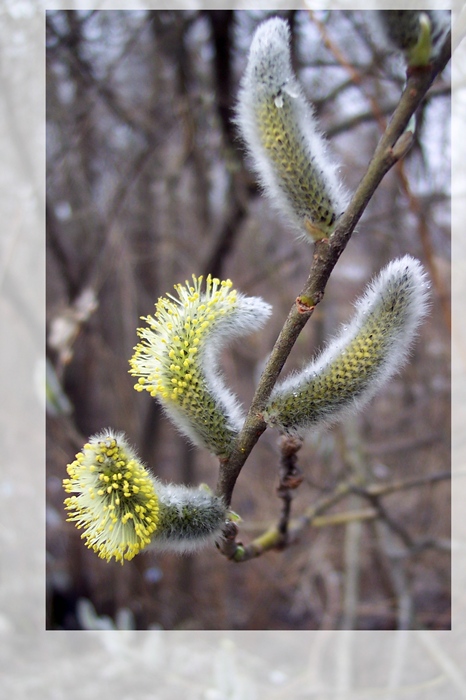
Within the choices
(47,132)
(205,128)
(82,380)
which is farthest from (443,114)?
(82,380)

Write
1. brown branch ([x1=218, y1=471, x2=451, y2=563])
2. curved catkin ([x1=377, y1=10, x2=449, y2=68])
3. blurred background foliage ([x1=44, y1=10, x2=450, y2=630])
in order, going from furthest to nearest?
blurred background foliage ([x1=44, y1=10, x2=450, y2=630]) → brown branch ([x1=218, y1=471, x2=451, y2=563]) → curved catkin ([x1=377, y1=10, x2=449, y2=68])

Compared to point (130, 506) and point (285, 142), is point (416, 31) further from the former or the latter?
point (130, 506)

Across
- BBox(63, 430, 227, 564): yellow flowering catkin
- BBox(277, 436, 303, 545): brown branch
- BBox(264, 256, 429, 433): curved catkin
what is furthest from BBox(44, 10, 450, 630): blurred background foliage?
BBox(264, 256, 429, 433): curved catkin

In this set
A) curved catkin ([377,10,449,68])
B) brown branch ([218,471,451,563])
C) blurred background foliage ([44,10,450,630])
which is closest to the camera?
curved catkin ([377,10,449,68])

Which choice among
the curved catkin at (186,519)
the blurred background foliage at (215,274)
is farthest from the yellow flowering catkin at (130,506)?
the blurred background foliage at (215,274)

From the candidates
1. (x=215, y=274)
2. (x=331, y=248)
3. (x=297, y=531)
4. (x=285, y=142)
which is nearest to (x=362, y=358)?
(x=331, y=248)

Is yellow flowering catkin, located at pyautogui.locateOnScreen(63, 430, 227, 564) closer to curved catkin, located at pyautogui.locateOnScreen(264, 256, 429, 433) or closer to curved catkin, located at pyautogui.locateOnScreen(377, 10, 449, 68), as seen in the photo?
curved catkin, located at pyautogui.locateOnScreen(264, 256, 429, 433)
